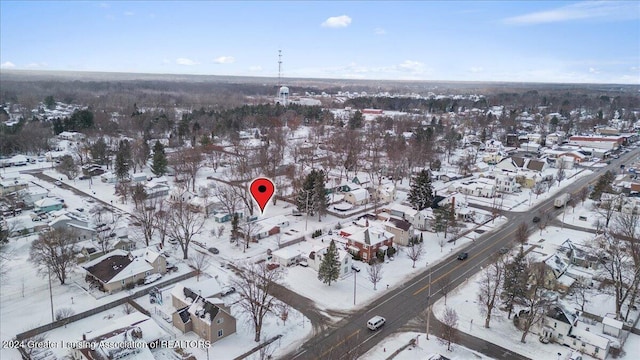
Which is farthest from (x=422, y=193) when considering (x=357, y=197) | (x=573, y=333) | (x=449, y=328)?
(x=573, y=333)

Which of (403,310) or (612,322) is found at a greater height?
(612,322)

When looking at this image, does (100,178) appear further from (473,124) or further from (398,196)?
(473,124)

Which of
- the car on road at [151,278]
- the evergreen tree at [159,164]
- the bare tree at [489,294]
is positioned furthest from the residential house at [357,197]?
the evergreen tree at [159,164]

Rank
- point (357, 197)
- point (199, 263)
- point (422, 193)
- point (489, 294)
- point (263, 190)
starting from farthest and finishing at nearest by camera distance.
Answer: point (357, 197)
point (422, 193)
point (199, 263)
point (263, 190)
point (489, 294)

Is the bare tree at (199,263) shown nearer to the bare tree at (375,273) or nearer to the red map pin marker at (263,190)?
the red map pin marker at (263,190)

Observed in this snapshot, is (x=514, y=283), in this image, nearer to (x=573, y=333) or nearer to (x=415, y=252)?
(x=573, y=333)

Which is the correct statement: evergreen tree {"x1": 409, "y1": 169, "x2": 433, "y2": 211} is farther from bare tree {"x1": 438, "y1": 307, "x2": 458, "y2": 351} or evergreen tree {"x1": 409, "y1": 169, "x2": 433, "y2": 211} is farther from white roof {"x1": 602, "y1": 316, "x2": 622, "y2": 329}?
white roof {"x1": 602, "y1": 316, "x2": 622, "y2": 329}
